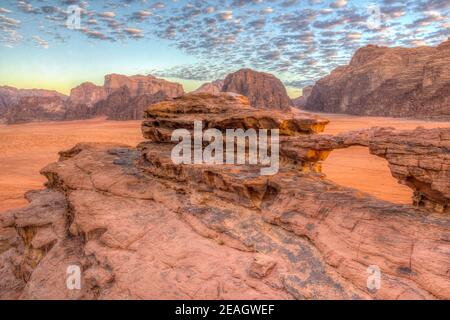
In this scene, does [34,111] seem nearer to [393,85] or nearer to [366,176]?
[393,85]

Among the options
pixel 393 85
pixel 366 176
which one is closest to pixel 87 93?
pixel 393 85

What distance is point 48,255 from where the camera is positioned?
330 inches

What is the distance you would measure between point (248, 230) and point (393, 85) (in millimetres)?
87536

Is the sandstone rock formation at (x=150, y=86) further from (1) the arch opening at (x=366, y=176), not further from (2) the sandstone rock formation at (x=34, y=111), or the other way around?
(1) the arch opening at (x=366, y=176)

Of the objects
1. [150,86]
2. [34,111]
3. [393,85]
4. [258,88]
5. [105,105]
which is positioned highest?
[150,86]

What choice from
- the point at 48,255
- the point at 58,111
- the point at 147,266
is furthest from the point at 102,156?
the point at 58,111

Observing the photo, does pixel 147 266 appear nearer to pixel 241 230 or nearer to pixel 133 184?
pixel 241 230

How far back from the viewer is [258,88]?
340 ft

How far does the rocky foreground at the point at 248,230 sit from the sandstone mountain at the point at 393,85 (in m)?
66.7

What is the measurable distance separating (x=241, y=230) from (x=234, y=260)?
104 centimetres

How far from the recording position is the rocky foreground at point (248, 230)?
5.86 metres

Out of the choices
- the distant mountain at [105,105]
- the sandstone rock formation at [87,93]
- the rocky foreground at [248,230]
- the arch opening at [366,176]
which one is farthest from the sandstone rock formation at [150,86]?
the rocky foreground at [248,230]

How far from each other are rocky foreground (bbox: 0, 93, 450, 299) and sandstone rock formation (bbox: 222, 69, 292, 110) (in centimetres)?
9160

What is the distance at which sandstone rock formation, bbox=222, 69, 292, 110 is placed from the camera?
333 feet
